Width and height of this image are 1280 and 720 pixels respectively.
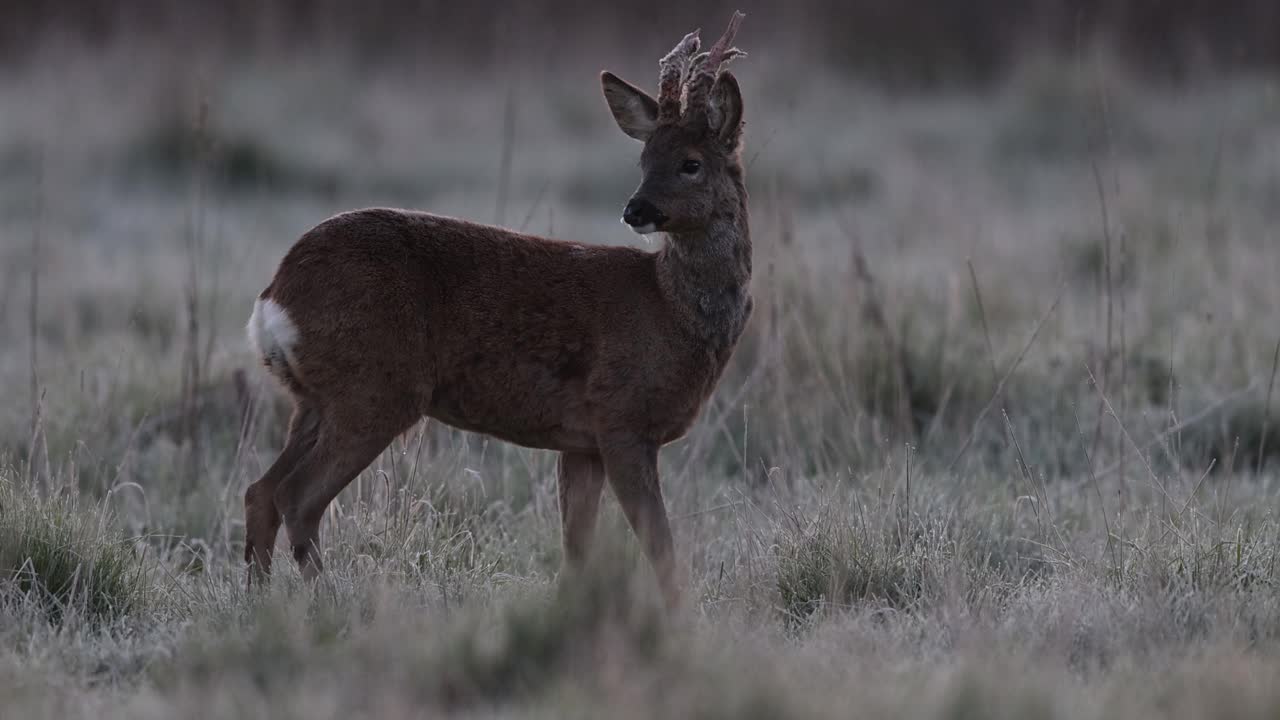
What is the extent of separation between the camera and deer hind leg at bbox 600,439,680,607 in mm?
4938

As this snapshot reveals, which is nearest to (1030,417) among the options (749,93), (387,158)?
(749,93)

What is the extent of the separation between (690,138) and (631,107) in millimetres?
279

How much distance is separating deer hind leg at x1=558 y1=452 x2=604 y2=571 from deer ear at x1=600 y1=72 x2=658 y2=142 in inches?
44.3

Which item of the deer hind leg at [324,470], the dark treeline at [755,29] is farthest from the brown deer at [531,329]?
the dark treeline at [755,29]

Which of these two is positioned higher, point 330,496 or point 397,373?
point 397,373

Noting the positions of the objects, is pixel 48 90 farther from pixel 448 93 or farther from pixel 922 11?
pixel 922 11

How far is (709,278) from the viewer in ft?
17.1

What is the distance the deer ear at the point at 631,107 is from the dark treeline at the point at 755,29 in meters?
11.0

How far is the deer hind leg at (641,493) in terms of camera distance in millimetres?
4938

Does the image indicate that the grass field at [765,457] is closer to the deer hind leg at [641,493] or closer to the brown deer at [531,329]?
the deer hind leg at [641,493]

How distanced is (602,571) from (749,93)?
10.2 meters

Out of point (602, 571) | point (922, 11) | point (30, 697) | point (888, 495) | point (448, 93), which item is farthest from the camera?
point (922, 11)

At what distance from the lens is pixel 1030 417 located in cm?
735

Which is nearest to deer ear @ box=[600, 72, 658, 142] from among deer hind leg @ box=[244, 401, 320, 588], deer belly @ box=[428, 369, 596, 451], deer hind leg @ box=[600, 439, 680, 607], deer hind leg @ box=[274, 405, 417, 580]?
deer belly @ box=[428, 369, 596, 451]
